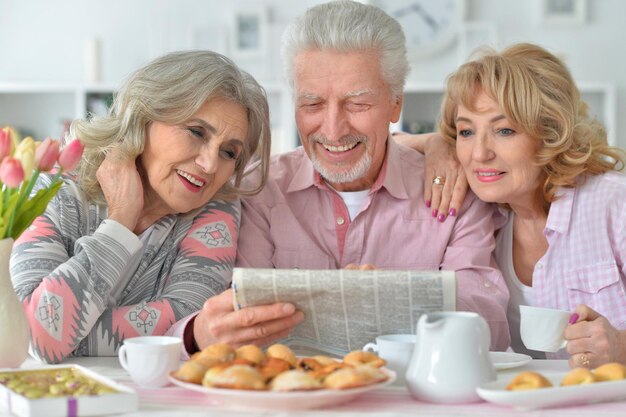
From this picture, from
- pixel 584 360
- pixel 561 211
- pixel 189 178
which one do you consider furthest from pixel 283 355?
pixel 561 211

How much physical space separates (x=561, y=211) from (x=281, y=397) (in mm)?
1145

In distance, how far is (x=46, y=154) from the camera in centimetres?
142

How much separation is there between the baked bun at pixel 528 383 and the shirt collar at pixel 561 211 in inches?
35.2

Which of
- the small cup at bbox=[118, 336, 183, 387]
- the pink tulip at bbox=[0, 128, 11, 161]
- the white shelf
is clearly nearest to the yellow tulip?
the pink tulip at bbox=[0, 128, 11, 161]

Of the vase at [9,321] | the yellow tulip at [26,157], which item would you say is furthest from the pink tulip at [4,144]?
the vase at [9,321]

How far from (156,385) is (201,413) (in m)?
0.17

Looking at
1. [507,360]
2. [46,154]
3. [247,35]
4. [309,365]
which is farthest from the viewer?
[247,35]

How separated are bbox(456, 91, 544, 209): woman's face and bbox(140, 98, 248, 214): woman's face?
22.5 inches

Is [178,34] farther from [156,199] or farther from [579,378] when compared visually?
[579,378]

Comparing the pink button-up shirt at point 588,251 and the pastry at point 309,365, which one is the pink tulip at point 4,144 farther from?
the pink button-up shirt at point 588,251

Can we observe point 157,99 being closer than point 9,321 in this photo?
No

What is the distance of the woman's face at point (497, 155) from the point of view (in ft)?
6.88

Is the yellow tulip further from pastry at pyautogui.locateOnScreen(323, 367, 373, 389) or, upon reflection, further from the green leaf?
pastry at pyautogui.locateOnScreen(323, 367, 373, 389)

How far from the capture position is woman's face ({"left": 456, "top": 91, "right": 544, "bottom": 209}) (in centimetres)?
210
